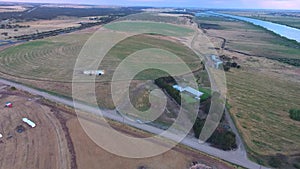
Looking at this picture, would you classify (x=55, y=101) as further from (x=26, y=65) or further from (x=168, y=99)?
(x=26, y=65)

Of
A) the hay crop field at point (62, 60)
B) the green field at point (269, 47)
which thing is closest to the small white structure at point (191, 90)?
the hay crop field at point (62, 60)

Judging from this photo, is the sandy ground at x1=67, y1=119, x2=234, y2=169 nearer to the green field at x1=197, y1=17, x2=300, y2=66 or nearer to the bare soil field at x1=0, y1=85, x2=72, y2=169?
the bare soil field at x1=0, y1=85, x2=72, y2=169

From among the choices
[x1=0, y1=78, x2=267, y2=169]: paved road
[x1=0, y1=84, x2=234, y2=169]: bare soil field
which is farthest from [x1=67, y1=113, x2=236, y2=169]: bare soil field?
[x1=0, y1=78, x2=267, y2=169]: paved road

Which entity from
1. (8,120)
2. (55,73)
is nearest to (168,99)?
(8,120)

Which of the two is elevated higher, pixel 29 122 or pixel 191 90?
pixel 191 90

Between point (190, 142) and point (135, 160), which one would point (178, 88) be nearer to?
point (190, 142)

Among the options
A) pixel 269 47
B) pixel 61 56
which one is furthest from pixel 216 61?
pixel 61 56

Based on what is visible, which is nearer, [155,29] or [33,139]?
[33,139]
